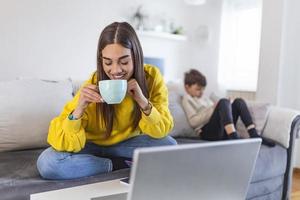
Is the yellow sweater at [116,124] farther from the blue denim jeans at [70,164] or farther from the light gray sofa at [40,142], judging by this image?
the light gray sofa at [40,142]

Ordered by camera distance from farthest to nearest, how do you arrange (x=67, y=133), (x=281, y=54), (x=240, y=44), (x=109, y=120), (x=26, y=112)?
(x=240, y=44) → (x=281, y=54) → (x=26, y=112) → (x=109, y=120) → (x=67, y=133)

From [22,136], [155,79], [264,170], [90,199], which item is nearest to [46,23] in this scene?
[22,136]

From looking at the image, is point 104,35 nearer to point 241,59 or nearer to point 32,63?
point 32,63

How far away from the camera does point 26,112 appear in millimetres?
1559

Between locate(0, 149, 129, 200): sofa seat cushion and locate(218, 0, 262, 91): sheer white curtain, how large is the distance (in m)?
2.89

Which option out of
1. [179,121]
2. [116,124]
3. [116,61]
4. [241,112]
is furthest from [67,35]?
[116,61]

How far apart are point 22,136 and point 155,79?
711 millimetres

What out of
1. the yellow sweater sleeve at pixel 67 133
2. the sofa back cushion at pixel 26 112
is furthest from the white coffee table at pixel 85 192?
the sofa back cushion at pixel 26 112

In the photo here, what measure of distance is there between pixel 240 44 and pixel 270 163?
236 centimetres

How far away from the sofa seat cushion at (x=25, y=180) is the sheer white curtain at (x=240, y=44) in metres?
2.89

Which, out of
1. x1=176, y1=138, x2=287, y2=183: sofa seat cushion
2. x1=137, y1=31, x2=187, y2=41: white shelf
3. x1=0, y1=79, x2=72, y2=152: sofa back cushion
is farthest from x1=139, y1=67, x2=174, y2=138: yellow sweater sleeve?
x1=137, y1=31, x2=187, y2=41: white shelf

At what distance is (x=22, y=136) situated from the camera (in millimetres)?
1552

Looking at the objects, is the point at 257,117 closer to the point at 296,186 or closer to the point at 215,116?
the point at 215,116

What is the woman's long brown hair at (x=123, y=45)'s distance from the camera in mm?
1119
